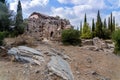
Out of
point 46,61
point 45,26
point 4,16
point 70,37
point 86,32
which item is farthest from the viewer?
point 86,32

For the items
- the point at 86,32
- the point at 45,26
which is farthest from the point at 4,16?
the point at 86,32

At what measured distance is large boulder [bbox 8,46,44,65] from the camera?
10.6 m

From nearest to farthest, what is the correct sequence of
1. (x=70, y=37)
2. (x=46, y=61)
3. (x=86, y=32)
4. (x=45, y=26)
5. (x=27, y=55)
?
(x=46, y=61), (x=27, y=55), (x=70, y=37), (x=45, y=26), (x=86, y=32)

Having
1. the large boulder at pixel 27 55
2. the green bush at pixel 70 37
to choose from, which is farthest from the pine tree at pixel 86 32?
the large boulder at pixel 27 55

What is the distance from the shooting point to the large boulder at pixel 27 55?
1062 cm

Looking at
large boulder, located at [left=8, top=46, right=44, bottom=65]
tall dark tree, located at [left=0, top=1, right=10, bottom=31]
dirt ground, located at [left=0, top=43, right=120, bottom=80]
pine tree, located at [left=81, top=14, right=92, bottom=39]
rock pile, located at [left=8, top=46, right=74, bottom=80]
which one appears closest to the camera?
dirt ground, located at [left=0, top=43, right=120, bottom=80]

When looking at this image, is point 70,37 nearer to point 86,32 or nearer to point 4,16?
point 4,16

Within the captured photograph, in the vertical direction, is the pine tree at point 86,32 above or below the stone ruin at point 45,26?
below

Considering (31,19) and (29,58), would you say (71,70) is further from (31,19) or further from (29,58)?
(31,19)

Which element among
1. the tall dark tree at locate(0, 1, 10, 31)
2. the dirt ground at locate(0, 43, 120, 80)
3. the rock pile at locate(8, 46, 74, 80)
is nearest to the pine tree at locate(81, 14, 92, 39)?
the tall dark tree at locate(0, 1, 10, 31)

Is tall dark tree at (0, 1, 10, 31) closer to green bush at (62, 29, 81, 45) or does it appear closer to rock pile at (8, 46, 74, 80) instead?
green bush at (62, 29, 81, 45)

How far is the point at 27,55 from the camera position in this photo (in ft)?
36.7

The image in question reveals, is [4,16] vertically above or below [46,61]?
above

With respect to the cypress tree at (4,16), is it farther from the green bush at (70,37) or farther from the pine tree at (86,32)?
the pine tree at (86,32)
